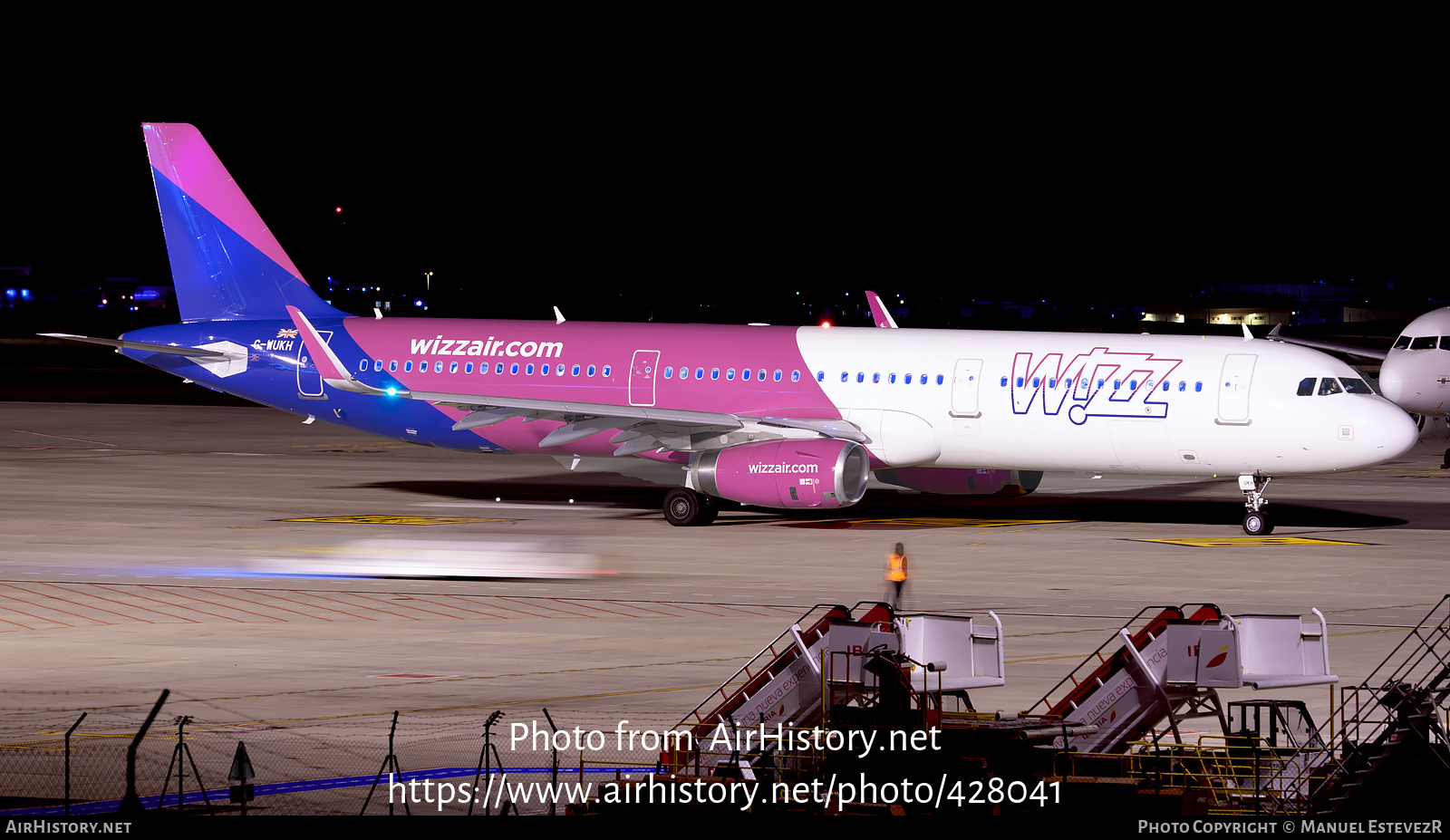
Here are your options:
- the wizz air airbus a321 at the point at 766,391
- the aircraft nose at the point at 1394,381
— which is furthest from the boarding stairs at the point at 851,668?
the aircraft nose at the point at 1394,381

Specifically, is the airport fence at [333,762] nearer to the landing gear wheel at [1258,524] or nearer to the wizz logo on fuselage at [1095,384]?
the wizz logo on fuselage at [1095,384]

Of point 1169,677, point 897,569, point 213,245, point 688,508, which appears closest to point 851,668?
point 1169,677

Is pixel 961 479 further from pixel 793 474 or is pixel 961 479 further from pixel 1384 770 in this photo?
pixel 1384 770

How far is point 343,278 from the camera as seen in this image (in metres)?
180

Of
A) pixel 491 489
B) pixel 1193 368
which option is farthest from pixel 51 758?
pixel 491 489

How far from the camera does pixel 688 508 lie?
39.7m

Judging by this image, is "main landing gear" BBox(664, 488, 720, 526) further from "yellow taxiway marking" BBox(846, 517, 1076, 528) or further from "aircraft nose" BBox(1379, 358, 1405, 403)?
"aircraft nose" BBox(1379, 358, 1405, 403)

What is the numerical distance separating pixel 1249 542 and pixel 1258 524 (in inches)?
42.6

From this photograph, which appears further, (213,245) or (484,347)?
(213,245)

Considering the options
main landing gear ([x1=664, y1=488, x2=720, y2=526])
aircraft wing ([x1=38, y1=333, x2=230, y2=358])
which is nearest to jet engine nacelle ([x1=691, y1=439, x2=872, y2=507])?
main landing gear ([x1=664, y1=488, x2=720, y2=526])

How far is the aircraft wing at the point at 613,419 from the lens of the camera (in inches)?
1540

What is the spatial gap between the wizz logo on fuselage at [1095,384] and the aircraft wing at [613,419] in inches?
145

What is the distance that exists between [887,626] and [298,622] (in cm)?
1140

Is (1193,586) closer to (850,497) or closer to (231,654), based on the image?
(850,497)
